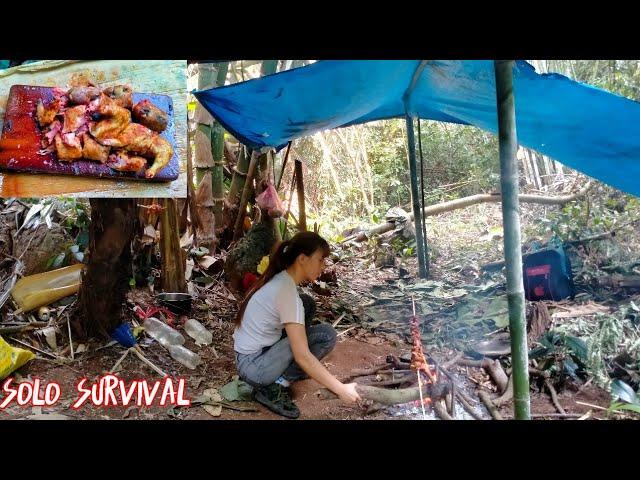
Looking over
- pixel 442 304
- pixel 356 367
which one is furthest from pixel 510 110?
pixel 442 304

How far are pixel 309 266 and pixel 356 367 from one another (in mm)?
814

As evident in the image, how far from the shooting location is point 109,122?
7.39 feet

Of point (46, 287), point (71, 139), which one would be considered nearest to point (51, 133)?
point (71, 139)

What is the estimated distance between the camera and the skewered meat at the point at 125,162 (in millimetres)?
2234

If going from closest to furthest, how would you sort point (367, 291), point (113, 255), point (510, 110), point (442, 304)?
point (510, 110) < point (113, 255) < point (442, 304) < point (367, 291)

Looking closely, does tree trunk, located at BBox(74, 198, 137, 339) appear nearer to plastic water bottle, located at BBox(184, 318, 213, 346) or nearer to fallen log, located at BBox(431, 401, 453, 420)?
plastic water bottle, located at BBox(184, 318, 213, 346)

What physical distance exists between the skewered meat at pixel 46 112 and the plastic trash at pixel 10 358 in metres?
1.05

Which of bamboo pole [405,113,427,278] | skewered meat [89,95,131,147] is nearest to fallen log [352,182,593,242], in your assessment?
bamboo pole [405,113,427,278]

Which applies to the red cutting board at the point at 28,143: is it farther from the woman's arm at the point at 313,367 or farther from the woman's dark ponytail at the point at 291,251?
the woman's arm at the point at 313,367

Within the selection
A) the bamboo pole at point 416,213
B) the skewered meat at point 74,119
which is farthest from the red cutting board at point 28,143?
the bamboo pole at point 416,213

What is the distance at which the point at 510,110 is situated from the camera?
210cm

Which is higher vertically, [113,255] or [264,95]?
[264,95]
